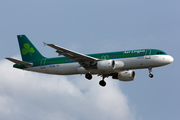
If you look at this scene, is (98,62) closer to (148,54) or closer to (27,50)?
(148,54)

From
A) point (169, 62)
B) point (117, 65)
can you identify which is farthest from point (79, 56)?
point (169, 62)

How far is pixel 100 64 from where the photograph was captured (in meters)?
51.6

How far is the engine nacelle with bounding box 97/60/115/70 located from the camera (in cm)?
5092

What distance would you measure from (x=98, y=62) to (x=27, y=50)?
15664 millimetres

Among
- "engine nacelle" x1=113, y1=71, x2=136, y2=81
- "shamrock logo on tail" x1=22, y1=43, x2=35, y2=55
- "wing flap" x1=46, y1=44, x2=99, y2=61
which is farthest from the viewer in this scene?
"shamrock logo on tail" x1=22, y1=43, x2=35, y2=55

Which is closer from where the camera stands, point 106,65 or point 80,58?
point 106,65

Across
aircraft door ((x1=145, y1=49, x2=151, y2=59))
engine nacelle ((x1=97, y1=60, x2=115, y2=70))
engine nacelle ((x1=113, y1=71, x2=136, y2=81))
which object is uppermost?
aircraft door ((x1=145, y1=49, x2=151, y2=59))

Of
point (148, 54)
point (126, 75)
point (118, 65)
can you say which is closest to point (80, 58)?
point (118, 65)

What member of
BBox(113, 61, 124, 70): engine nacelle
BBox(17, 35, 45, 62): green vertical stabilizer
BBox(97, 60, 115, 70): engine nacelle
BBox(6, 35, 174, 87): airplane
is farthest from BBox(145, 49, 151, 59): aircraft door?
BBox(17, 35, 45, 62): green vertical stabilizer

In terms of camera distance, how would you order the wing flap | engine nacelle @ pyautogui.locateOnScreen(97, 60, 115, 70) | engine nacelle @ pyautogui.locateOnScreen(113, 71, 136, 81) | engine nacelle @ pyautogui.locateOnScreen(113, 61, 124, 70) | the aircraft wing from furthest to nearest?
engine nacelle @ pyautogui.locateOnScreen(113, 71, 136, 81), engine nacelle @ pyautogui.locateOnScreen(113, 61, 124, 70), engine nacelle @ pyautogui.locateOnScreen(97, 60, 115, 70), the aircraft wing, the wing flap

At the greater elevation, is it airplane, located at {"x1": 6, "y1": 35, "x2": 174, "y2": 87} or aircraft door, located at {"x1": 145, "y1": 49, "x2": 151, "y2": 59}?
aircraft door, located at {"x1": 145, "y1": 49, "x2": 151, "y2": 59}

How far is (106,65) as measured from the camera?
51094mm

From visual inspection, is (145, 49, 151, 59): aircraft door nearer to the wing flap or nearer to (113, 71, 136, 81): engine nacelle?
(113, 71, 136, 81): engine nacelle

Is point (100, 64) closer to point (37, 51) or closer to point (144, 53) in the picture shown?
point (144, 53)
